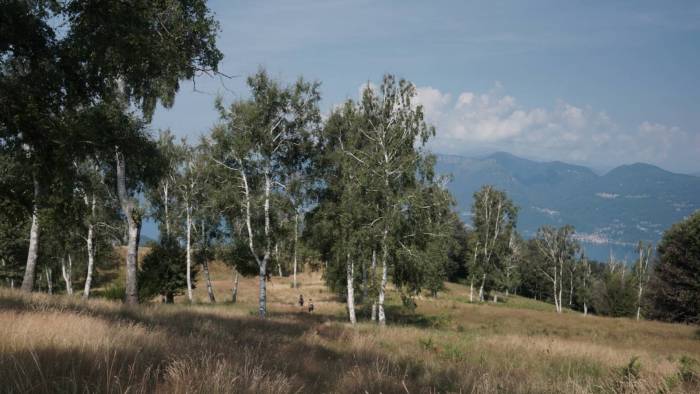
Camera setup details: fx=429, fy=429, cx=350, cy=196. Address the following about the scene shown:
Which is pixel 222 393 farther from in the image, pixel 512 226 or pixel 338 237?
pixel 512 226

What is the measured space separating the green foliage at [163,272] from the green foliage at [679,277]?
4855cm

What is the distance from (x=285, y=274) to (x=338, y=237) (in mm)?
61291

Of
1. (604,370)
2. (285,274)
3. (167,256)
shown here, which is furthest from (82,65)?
(285,274)

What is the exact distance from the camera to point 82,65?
9.94 meters

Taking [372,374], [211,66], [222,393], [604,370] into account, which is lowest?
[604,370]

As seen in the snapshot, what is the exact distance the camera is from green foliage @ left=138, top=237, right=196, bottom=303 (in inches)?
1399

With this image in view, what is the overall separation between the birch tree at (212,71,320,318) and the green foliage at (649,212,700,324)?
41.4 m

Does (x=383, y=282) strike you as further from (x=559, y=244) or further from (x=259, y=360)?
(x=559, y=244)

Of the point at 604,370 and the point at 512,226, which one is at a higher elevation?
the point at 512,226

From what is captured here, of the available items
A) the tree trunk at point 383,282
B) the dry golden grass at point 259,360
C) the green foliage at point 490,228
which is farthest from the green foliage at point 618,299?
the dry golden grass at point 259,360

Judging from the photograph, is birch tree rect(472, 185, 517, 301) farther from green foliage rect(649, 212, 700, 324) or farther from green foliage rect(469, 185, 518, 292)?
green foliage rect(649, 212, 700, 324)

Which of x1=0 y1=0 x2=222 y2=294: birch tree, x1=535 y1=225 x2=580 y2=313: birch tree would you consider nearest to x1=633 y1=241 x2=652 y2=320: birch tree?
x1=535 y1=225 x2=580 y2=313: birch tree

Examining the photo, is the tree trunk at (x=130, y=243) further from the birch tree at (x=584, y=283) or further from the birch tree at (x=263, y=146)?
the birch tree at (x=584, y=283)

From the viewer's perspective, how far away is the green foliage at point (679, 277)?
4297 centimetres
